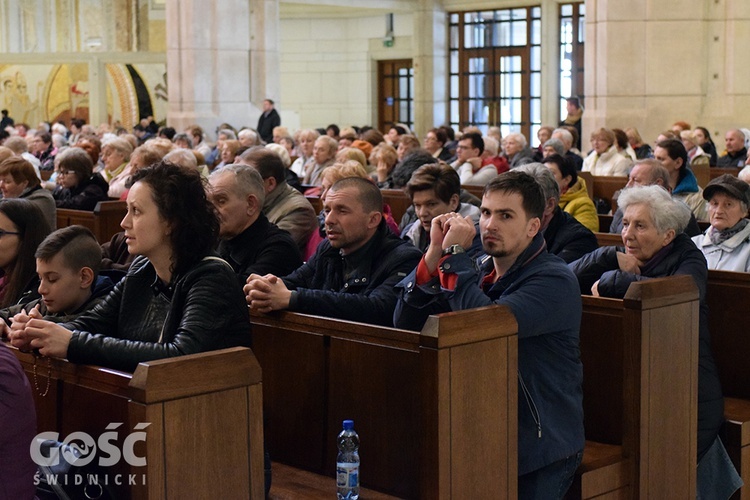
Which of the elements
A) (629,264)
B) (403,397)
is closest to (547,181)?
(629,264)

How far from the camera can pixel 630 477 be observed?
4.02 metres

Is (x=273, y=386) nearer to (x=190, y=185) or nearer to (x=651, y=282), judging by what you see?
(x=190, y=185)

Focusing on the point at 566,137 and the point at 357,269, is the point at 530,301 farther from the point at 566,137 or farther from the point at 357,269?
the point at 566,137

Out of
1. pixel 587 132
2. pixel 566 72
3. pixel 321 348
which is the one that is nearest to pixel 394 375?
pixel 321 348

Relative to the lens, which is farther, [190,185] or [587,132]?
[587,132]

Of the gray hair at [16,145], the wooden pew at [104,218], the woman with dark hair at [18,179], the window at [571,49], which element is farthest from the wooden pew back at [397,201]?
the window at [571,49]

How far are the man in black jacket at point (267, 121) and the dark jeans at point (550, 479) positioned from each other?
45.1 feet

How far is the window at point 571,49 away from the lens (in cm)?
1992

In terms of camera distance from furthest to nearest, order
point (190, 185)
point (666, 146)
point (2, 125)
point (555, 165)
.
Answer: point (2, 125) < point (666, 146) < point (555, 165) < point (190, 185)

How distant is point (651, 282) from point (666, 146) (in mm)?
3502

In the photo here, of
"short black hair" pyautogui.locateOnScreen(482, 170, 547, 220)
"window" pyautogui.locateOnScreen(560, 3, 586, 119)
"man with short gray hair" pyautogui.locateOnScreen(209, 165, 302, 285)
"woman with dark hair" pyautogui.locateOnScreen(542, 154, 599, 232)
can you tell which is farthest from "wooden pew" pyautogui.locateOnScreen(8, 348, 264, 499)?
"window" pyautogui.locateOnScreen(560, 3, 586, 119)

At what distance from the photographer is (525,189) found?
12.1 feet

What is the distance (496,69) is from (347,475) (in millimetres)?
18675

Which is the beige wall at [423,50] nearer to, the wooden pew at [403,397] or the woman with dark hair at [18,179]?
the woman with dark hair at [18,179]
